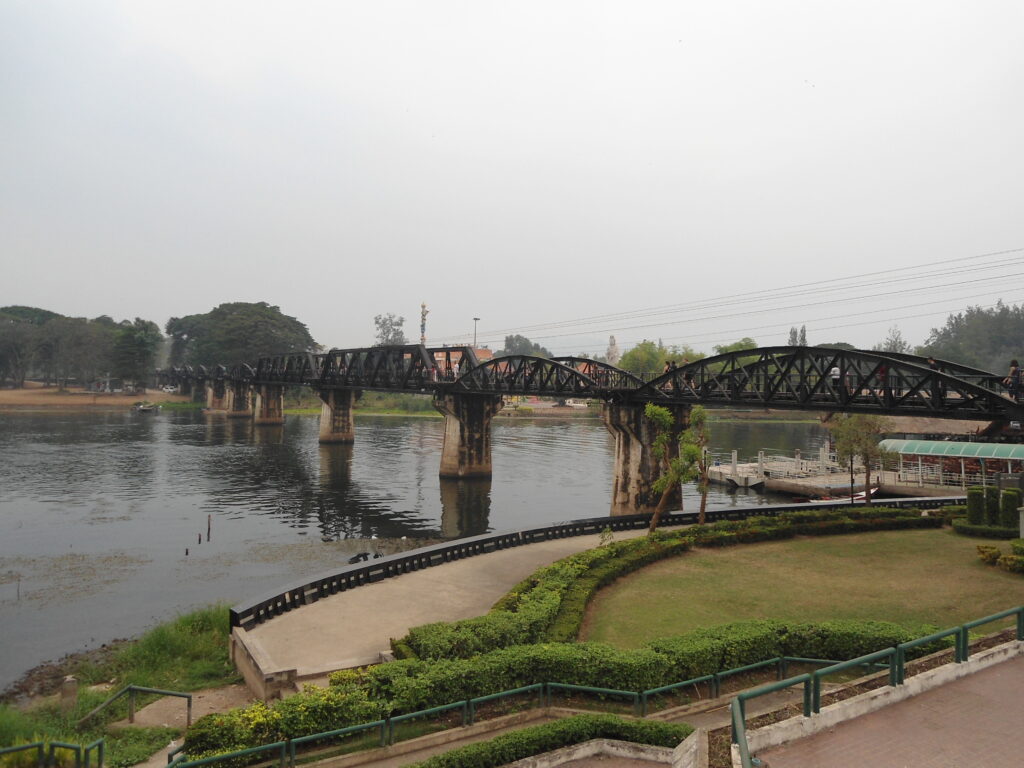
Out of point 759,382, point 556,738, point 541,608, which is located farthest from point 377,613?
point 759,382

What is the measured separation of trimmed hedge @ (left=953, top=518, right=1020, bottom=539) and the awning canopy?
81.3 feet

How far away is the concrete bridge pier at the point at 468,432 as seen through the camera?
7500cm

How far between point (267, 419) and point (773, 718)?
5353 inches

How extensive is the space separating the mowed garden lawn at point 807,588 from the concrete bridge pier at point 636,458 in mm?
19787

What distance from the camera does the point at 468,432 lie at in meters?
76.1

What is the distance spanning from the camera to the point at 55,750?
13992 millimetres

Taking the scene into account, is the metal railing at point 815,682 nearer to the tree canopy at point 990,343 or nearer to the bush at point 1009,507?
the bush at point 1009,507

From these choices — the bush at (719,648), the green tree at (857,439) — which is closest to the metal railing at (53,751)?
the bush at (719,648)

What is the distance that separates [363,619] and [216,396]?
540 feet

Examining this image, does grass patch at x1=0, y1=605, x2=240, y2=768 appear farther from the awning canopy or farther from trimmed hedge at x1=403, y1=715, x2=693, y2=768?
the awning canopy

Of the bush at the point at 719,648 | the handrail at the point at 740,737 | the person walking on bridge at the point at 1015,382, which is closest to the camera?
the handrail at the point at 740,737

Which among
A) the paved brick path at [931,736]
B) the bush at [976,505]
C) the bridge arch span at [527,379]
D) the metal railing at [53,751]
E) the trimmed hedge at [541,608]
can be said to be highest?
the bridge arch span at [527,379]

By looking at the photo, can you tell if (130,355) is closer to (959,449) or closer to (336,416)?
(336,416)

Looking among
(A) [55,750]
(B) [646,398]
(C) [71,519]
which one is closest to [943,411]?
(B) [646,398]
